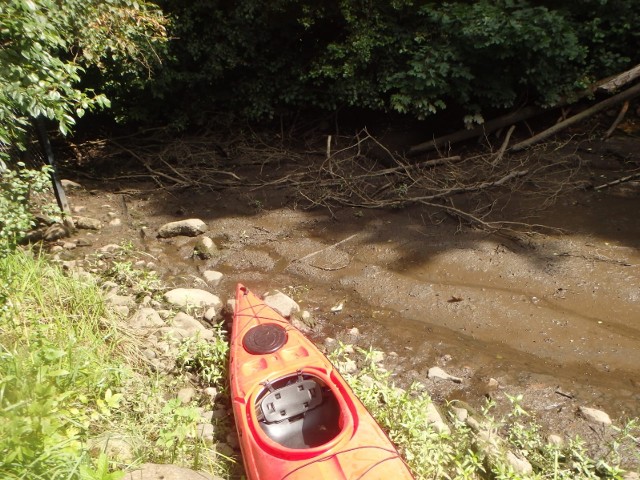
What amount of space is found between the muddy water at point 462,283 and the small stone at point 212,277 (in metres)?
0.08

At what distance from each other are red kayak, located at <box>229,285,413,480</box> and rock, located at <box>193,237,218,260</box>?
5.69ft

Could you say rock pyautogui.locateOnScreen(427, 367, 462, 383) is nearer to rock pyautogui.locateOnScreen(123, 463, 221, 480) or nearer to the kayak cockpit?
the kayak cockpit

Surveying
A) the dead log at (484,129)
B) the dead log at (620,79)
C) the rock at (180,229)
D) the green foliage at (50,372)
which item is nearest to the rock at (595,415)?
the green foliage at (50,372)

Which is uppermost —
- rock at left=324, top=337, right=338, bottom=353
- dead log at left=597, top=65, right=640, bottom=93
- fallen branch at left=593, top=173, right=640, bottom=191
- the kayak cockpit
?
dead log at left=597, top=65, right=640, bottom=93

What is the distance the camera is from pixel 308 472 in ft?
8.67

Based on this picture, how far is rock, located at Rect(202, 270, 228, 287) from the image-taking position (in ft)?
16.6

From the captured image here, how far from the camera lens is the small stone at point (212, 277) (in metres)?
5.06

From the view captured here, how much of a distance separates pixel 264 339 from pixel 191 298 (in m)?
1.18

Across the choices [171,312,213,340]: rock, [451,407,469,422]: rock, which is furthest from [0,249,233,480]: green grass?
[451,407,469,422]: rock

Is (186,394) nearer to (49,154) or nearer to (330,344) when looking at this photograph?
(330,344)

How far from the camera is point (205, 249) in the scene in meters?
5.50

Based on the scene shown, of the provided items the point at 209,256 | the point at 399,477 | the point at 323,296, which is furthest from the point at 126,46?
the point at 399,477

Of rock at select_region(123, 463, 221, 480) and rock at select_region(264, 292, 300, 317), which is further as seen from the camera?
rock at select_region(264, 292, 300, 317)

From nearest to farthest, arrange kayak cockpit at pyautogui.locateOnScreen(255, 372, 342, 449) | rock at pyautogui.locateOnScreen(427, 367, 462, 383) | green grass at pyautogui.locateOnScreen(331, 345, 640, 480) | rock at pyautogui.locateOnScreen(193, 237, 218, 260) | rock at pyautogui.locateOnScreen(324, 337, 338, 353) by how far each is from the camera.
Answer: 1. green grass at pyautogui.locateOnScreen(331, 345, 640, 480)
2. kayak cockpit at pyautogui.locateOnScreen(255, 372, 342, 449)
3. rock at pyautogui.locateOnScreen(427, 367, 462, 383)
4. rock at pyautogui.locateOnScreen(324, 337, 338, 353)
5. rock at pyautogui.locateOnScreen(193, 237, 218, 260)
